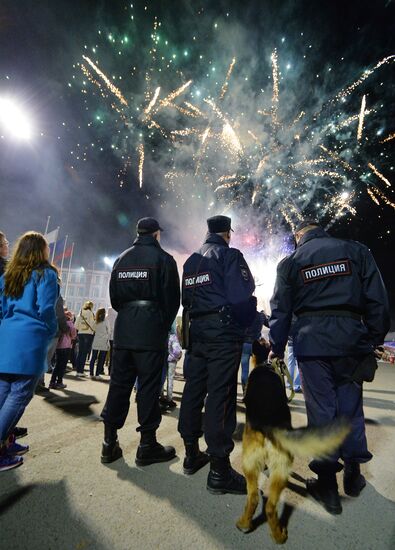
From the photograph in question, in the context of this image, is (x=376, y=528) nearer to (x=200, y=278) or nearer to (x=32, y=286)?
(x=200, y=278)

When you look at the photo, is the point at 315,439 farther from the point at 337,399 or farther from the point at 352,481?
the point at 352,481

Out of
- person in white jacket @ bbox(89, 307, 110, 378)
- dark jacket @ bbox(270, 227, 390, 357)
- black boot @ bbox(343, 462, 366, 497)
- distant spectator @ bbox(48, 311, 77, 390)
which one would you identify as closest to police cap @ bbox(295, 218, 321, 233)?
dark jacket @ bbox(270, 227, 390, 357)

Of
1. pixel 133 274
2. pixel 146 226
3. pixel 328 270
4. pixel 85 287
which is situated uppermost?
pixel 85 287

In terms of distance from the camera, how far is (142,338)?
10.3 ft

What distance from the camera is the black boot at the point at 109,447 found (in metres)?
3.02

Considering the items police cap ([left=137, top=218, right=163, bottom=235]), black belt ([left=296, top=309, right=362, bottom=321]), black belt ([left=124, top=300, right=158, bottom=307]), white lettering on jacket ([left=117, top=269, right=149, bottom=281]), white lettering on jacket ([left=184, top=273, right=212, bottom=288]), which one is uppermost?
police cap ([left=137, top=218, right=163, bottom=235])

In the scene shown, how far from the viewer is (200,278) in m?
3.20

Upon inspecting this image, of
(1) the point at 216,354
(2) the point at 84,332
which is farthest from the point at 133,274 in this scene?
(2) the point at 84,332

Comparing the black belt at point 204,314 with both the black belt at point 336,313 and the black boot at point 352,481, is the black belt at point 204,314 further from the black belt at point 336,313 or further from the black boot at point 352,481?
the black boot at point 352,481

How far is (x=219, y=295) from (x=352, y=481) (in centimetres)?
199

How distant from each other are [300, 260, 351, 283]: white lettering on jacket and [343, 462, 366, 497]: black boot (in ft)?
5.39

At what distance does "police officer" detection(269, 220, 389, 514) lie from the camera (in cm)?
254

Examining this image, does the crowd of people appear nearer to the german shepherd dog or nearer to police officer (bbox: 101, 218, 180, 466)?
police officer (bbox: 101, 218, 180, 466)

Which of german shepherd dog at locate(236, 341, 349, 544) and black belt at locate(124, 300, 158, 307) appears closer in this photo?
german shepherd dog at locate(236, 341, 349, 544)
